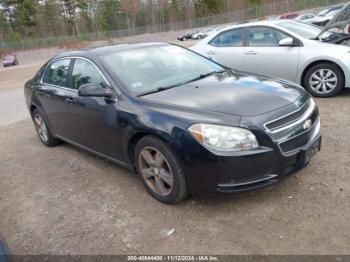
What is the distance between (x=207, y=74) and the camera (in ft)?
13.1

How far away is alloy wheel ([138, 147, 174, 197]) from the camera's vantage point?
3159 millimetres

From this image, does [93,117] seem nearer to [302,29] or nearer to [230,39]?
[230,39]

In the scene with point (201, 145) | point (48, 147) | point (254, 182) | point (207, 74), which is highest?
point (207, 74)

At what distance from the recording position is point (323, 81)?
5.98 metres

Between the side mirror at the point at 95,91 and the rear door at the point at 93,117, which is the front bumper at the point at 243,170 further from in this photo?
the side mirror at the point at 95,91

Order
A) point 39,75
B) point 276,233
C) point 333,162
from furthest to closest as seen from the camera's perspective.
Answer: point 39,75, point 333,162, point 276,233

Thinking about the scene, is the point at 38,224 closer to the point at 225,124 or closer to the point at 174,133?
the point at 174,133

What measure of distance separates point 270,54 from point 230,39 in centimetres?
114

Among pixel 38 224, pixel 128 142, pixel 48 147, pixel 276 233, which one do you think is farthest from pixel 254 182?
pixel 48 147

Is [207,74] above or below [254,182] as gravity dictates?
above

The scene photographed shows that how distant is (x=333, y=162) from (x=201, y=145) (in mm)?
1853

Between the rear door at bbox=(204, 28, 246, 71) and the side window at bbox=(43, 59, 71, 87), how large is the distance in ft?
12.2

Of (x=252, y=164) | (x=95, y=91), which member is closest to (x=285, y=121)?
(x=252, y=164)

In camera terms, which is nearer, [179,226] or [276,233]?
[276,233]
